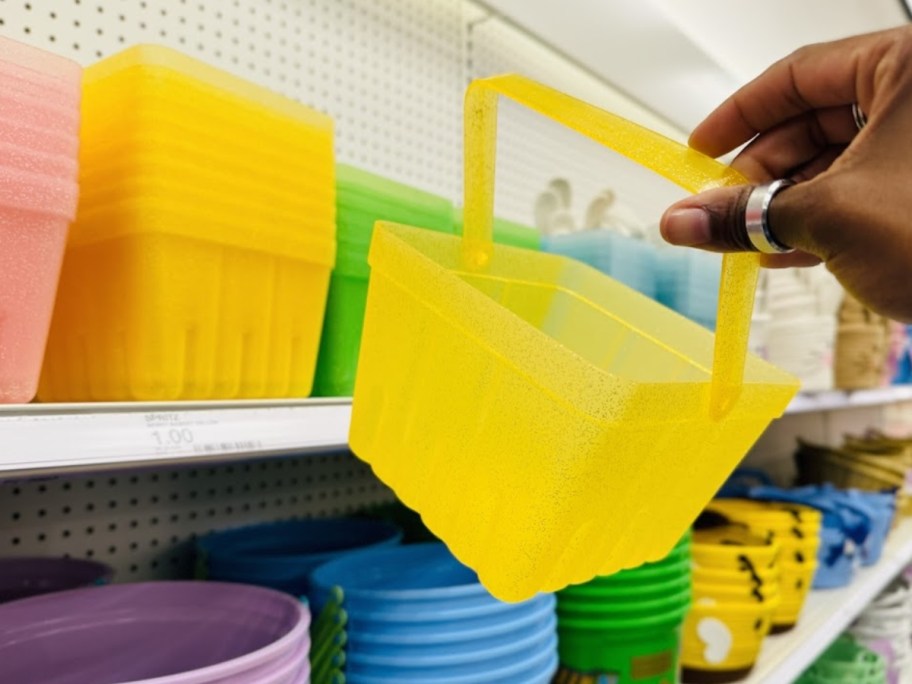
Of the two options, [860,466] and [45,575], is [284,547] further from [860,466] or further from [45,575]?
[860,466]

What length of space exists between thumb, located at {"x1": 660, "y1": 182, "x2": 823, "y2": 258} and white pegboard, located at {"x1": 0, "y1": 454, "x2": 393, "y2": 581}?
92cm

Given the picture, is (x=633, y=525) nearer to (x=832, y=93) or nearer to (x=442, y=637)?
(x=442, y=637)

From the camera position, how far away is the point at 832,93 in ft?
2.51

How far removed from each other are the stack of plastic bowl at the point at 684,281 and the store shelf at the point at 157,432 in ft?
2.80

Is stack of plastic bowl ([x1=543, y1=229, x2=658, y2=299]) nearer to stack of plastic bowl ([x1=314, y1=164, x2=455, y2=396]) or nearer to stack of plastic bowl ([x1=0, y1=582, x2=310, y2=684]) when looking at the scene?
stack of plastic bowl ([x1=314, y1=164, x2=455, y2=396])

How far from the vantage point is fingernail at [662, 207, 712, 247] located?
578 millimetres

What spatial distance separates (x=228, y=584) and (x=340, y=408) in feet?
0.77

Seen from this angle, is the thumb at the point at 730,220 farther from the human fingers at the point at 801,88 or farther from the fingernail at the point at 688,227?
the human fingers at the point at 801,88

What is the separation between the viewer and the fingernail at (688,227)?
1.90ft

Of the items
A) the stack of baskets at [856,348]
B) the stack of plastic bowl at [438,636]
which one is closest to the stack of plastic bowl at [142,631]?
the stack of plastic bowl at [438,636]

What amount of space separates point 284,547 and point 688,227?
0.87 metres

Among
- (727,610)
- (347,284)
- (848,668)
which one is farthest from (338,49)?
(848,668)

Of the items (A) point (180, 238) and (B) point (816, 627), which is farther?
(B) point (816, 627)

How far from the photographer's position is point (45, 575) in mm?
977
